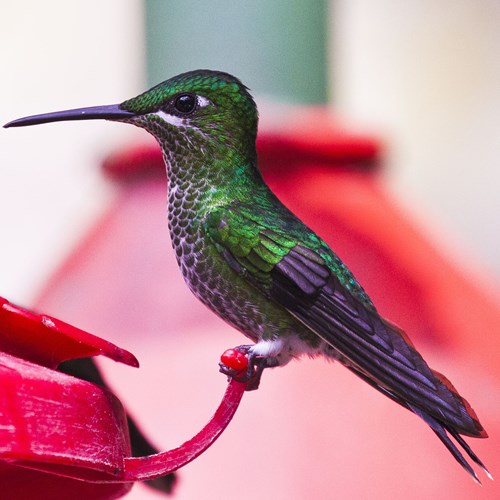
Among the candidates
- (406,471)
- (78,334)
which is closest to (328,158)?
(406,471)

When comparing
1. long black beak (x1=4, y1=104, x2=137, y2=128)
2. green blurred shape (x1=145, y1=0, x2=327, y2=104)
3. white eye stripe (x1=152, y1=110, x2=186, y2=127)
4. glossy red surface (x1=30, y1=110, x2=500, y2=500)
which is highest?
long black beak (x1=4, y1=104, x2=137, y2=128)

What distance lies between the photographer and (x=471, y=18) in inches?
147

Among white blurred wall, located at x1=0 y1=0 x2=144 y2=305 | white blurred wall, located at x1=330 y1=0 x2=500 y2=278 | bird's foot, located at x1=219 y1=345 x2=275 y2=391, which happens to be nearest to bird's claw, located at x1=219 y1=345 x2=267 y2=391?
bird's foot, located at x1=219 y1=345 x2=275 y2=391

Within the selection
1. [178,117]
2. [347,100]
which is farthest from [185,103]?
[347,100]

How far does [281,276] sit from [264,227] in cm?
4

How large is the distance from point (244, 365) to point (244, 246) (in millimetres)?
105

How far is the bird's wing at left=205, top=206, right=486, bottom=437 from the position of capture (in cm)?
74

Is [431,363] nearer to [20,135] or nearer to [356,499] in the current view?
[356,499]

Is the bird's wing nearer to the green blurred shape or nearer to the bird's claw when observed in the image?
the bird's claw

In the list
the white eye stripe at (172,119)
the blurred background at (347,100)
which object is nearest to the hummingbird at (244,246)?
the white eye stripe at (172,119)

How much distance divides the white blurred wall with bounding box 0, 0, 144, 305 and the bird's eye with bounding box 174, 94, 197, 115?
2.13 metres

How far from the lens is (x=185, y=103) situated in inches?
32.4

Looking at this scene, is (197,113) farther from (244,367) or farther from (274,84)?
(274,84)

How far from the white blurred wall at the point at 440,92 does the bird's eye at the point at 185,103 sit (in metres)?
2.85
